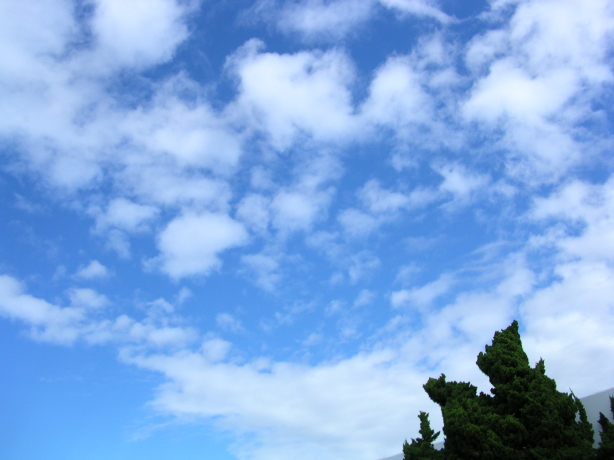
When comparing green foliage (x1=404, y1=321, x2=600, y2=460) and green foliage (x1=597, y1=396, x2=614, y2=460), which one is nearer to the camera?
green foliage (x1=597, y1=396, x2=614, y2=460)

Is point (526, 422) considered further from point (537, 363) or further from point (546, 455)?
point (537, 363)

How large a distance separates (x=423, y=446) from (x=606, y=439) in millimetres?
7323

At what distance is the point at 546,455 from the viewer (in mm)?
15312

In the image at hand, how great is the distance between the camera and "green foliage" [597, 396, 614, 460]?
46.0 feet

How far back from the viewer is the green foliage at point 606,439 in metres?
14.0

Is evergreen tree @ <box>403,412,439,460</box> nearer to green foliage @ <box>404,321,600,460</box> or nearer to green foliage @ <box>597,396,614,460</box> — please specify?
green foliage @ <box>404,321,600,460</box>

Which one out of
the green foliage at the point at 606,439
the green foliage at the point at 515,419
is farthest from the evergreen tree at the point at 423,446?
the green foliage at the point at 606,439

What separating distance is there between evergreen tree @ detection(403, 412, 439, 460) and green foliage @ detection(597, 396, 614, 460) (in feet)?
20.1

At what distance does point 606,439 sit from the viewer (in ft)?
47.8

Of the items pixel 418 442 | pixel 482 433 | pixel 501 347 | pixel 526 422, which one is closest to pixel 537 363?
pixel 501 347

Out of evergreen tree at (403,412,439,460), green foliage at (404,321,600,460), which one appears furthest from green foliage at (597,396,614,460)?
evergreen tree at (403,412,439,460)

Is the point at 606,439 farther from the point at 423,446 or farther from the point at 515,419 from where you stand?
the point at 423,446

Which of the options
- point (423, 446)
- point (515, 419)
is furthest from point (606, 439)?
point (423, 446)

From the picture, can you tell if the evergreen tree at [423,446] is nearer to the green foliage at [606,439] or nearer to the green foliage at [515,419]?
the green foliage at [515,419]
